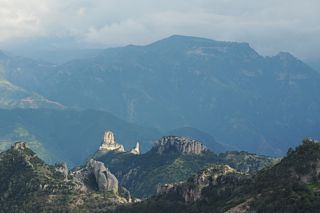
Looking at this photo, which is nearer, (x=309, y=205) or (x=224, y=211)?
(x=309, y=205)

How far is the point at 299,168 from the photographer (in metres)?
198

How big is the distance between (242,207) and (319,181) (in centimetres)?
2244

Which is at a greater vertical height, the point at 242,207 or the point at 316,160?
the point at 316,160

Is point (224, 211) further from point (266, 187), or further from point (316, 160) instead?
point (316, 160)

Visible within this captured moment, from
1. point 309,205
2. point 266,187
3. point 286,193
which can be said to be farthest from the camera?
point 266,187

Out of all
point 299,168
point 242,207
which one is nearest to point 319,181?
point 299,168

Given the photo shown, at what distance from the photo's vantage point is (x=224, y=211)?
196 m

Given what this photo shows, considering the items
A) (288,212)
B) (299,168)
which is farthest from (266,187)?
(288,212)

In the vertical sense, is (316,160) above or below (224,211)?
above

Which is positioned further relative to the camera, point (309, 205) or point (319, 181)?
point (319, 181)

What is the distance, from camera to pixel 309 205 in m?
174

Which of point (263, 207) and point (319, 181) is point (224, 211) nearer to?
point (263, 207)

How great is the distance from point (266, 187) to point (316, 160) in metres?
16.1

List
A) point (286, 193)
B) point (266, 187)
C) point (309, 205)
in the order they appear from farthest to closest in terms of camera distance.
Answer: point (266, 187) → point (286, 193) → point (309, 205)
